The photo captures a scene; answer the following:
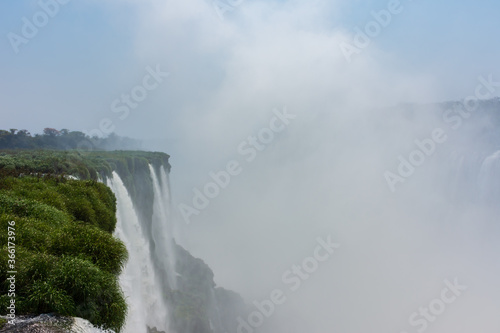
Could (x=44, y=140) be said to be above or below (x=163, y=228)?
above

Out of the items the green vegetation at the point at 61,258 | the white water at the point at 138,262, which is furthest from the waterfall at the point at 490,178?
the green vegetation at the point at 61,258

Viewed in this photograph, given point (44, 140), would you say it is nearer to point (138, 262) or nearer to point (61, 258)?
point (138, 262)

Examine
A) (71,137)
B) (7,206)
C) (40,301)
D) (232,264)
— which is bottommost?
(40,301)

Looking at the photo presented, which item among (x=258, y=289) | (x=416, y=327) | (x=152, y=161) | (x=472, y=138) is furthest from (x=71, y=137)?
(x=472, y=138)

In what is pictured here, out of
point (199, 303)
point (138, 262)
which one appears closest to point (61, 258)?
point (138, 262)

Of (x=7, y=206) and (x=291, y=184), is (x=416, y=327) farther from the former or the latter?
(x=291, y=184)

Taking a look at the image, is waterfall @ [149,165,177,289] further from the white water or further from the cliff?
the cliff

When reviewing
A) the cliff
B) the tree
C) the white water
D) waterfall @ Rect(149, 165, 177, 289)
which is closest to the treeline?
the tree

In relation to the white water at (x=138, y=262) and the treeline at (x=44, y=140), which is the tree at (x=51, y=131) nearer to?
the treeline at (x=44, y=140)

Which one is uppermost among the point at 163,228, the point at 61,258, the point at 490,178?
the point at 163,228
